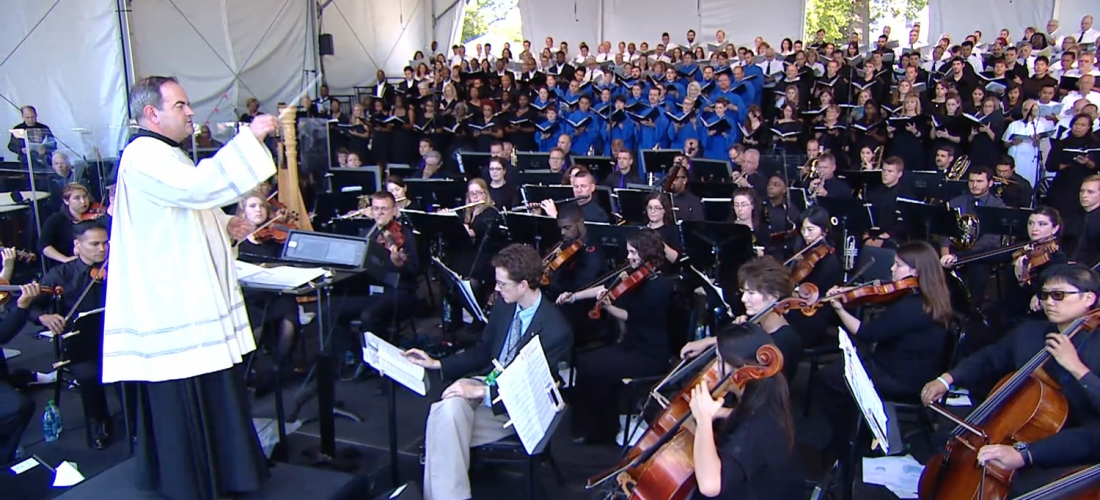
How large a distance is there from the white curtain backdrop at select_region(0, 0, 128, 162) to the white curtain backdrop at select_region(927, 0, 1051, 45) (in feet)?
51.4

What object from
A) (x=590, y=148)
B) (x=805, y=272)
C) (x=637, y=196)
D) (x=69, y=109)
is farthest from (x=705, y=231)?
(x=69, y=109)

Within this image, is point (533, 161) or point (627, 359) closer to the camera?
point (627, 359)

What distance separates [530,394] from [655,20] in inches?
660

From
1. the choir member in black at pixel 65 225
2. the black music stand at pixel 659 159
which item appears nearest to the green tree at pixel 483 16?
the black music stand at pixel 659 159

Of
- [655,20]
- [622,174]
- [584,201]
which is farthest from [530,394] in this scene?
[655,20]

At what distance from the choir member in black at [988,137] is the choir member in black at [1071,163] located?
36.0 inches

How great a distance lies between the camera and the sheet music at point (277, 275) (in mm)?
3771

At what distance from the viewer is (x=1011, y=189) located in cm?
766

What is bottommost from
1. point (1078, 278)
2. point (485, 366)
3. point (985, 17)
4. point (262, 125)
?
point (485, 366)

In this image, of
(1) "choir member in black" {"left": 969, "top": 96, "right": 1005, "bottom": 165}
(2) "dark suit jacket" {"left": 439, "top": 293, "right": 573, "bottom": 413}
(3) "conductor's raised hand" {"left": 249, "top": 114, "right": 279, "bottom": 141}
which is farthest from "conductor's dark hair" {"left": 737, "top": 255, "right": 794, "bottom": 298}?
(1) "choir member in black" {"left": 969, "top": 96, "right": 1005, "bottom": 165}

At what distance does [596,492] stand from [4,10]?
44.0 ft

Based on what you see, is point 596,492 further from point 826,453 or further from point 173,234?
point 173,234

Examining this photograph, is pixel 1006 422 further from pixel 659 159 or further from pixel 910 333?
pixel 659 159

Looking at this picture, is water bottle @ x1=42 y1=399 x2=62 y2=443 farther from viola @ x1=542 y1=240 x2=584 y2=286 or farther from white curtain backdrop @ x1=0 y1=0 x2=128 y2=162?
white curtain backdrop @ x1=0 y1=0 x2=128 y2=162
